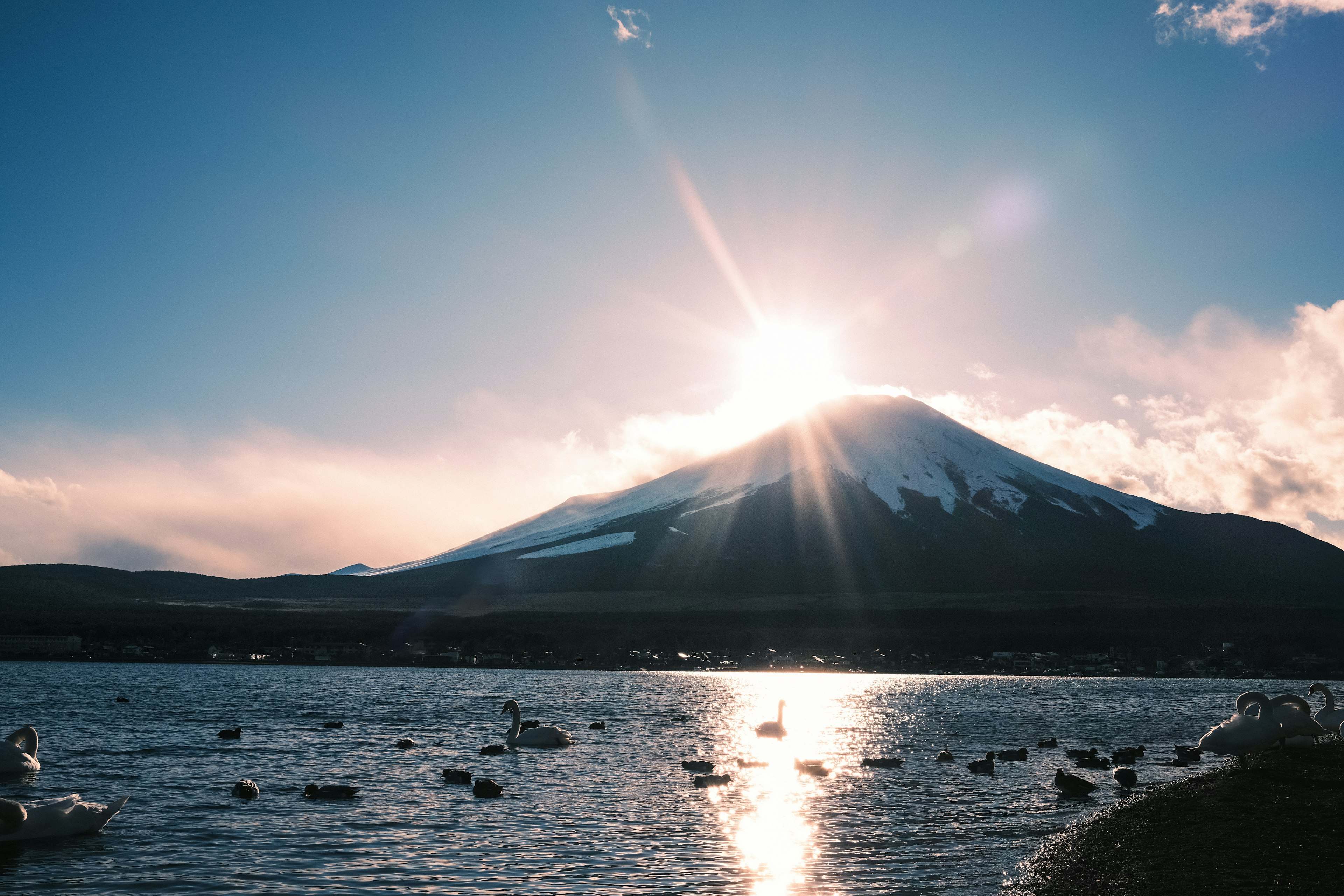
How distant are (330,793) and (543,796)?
608 centimetres

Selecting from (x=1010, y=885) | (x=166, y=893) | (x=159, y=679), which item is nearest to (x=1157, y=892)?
(x=1010, y=885)

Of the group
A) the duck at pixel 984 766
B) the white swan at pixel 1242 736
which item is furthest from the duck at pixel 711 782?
the white swan at pixel 1242 736

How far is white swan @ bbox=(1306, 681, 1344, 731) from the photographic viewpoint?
46.7m

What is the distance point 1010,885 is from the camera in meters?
19.5

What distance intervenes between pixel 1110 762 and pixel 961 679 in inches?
3481

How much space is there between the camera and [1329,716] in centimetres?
4816

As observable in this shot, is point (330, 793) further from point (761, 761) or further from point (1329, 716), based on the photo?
point (1329, 716)

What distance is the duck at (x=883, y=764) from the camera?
130 ft

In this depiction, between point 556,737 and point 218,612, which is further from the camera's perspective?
point 218,612

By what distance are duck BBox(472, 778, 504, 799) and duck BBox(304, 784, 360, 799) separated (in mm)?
3444

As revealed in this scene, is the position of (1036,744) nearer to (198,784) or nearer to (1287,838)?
(1287,838)

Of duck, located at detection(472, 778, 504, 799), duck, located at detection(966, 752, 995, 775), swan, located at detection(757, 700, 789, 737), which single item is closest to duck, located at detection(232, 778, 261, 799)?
duck, located at detection(472, 778, 504, 799)

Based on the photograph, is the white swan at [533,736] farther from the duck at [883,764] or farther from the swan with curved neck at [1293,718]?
the swan with curved neck at [1293,718]

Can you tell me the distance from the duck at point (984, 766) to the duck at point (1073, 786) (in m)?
5.38
